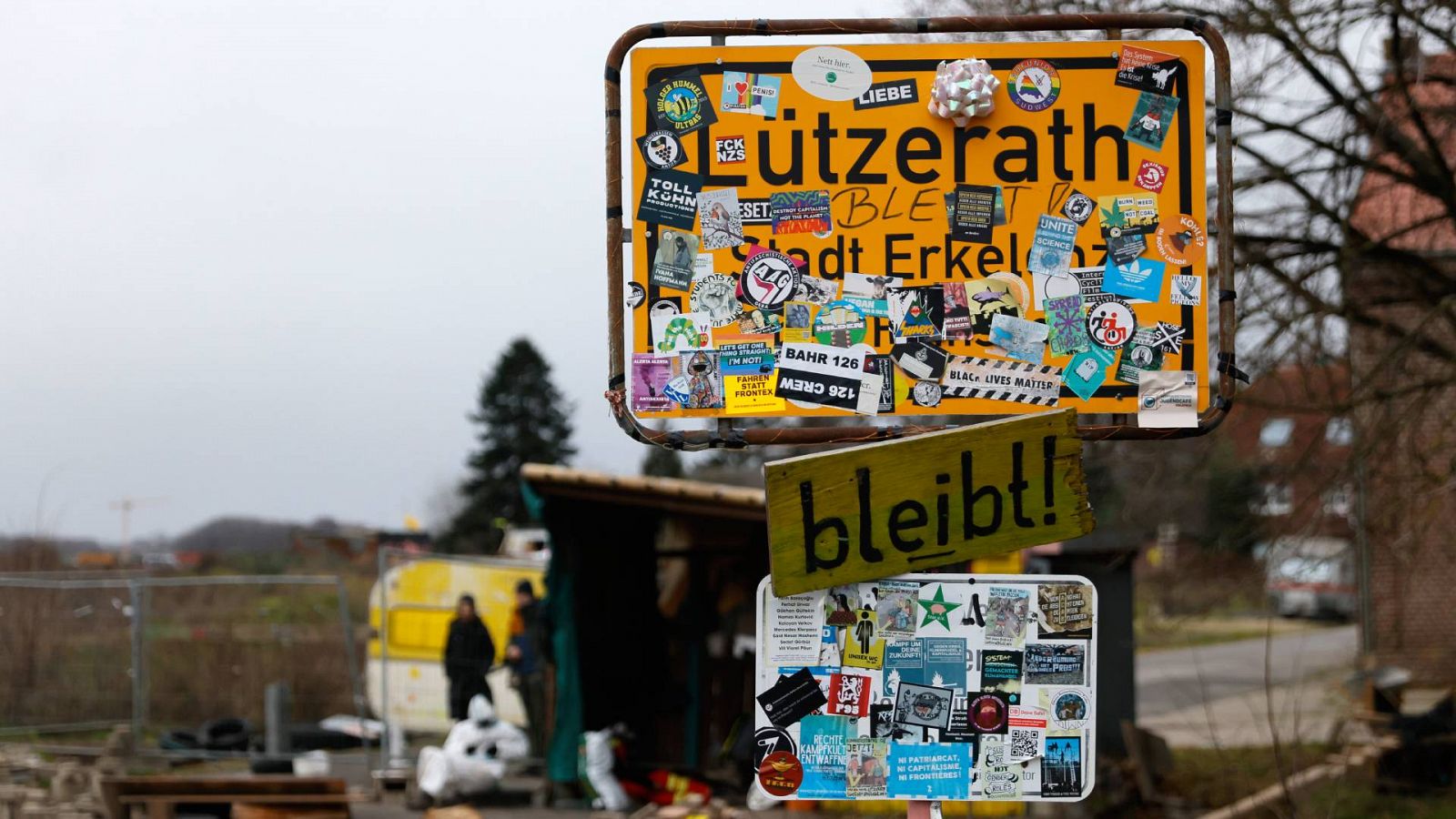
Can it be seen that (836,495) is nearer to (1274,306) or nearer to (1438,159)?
(1274,306)

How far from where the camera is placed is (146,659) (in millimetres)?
14188

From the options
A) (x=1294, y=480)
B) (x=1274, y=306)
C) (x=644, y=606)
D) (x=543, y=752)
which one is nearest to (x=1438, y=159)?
(x=1274, y=306)

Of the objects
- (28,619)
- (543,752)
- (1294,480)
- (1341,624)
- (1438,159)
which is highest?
(1438,159)

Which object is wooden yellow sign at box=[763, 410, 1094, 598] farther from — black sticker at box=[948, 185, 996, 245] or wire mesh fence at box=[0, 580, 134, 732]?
wire mesh fence at box=[0, 580, 134, 732]

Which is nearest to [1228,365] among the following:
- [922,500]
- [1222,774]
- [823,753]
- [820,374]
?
[922,500]

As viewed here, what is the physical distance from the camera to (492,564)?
1537 centimetres

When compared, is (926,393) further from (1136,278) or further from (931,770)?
(931,770)

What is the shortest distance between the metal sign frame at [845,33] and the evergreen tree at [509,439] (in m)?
57.8

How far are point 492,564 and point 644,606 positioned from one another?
3.15 metres

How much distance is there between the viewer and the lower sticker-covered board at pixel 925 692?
113 inches

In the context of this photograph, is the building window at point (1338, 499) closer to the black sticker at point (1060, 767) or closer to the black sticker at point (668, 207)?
the black sticker at point (1060, 767)

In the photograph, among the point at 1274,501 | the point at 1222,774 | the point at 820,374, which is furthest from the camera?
the point at 1222,774

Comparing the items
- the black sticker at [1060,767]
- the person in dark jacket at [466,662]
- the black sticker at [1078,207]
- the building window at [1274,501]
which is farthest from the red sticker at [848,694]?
the person in dark jacket at [466,662]

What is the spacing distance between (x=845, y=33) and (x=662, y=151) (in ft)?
1.62
